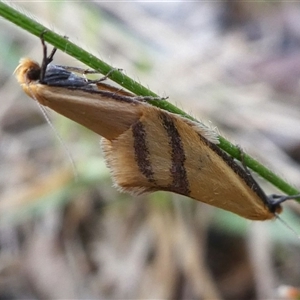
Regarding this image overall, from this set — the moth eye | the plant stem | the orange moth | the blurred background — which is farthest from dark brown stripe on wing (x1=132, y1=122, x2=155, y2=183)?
the blurred background

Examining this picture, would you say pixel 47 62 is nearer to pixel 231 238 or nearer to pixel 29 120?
pixel 231 238

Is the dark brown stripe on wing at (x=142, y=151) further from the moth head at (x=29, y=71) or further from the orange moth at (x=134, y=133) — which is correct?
the moth head at (x=29, y=71)

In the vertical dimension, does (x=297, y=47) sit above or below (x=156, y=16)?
below

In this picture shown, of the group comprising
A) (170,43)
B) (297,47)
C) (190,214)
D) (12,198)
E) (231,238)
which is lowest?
(231,238)

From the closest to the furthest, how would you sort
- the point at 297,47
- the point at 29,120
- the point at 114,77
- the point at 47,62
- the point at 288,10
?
the point at 114,77
the point at 47,62
the point at 29,120
the point at 297,47
the point at 288,10

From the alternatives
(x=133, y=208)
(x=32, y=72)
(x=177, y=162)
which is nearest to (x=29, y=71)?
(x=32, y=72)

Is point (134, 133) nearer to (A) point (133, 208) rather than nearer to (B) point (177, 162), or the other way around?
(B) point (177, 162)

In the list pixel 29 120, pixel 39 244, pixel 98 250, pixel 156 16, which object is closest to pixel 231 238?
pixel 98 250

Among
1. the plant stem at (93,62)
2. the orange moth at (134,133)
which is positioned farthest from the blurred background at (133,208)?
the plant stem at (93,62)
